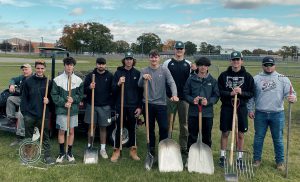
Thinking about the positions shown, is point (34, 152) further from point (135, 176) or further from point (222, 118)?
point (222, 118)

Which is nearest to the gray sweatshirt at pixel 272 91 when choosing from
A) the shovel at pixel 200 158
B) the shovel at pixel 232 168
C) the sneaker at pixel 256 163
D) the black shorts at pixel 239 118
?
the black shorts at pixel 239 118

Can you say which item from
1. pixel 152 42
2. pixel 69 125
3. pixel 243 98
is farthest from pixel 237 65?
pixel 152 42

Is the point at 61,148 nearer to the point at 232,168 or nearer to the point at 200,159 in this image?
the point at 200,159

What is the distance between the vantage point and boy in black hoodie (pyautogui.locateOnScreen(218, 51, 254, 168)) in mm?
6168

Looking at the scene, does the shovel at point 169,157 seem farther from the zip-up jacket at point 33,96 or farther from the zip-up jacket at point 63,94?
the zip-up jacket at point 33,96

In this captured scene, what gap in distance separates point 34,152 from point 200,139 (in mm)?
2894

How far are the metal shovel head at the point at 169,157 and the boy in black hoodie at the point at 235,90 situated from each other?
84 cm

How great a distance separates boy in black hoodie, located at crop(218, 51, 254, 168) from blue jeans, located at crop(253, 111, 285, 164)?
280mm

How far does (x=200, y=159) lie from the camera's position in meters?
6.05

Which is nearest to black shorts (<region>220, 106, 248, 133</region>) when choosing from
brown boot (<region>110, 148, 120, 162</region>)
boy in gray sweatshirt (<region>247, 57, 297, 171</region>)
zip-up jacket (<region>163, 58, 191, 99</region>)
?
boy in gray sweatshirt (<region>247, 57, 297, 171</region>)

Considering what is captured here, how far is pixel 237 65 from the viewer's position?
20.2ft

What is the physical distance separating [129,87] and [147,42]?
248 ft

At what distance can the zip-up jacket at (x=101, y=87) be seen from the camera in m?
6.61

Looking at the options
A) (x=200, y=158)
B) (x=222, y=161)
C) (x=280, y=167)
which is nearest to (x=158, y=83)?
(x=200, y=158)
